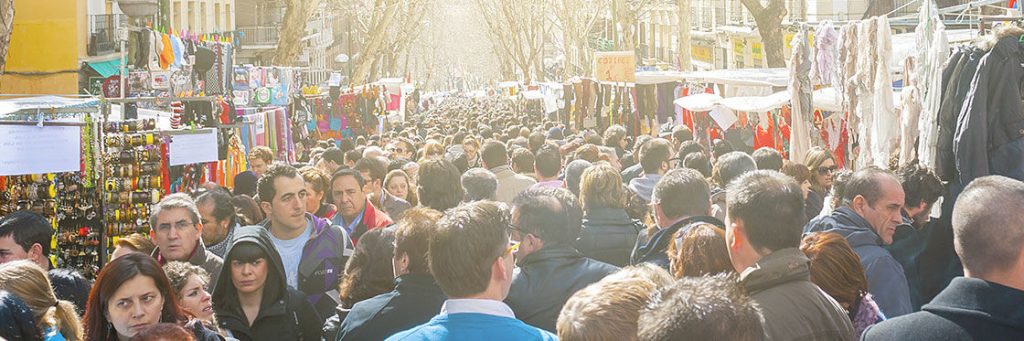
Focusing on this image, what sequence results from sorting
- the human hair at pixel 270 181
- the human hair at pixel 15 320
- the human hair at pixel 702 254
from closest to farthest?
the human hair at pixel 15 320 → the human hair at pixel 702 254 → the human hair at pixel 270 181

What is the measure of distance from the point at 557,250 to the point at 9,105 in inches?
285

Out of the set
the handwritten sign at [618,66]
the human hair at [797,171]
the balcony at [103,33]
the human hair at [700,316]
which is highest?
the balcony at [103,33]

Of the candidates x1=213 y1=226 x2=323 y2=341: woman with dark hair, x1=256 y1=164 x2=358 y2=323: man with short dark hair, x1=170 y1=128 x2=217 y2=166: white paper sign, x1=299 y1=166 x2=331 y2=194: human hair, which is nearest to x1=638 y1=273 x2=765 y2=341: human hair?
x1=213 y1=226 x2=323 y2=341: woman with dark hair

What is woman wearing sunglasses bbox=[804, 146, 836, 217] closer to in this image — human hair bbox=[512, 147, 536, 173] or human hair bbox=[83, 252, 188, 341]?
human hair bbox=[512, 147, 536, 173]

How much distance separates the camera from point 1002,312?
3.44 meters

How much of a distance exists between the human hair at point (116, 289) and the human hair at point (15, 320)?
291mm

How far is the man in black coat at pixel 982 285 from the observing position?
345 centimetres

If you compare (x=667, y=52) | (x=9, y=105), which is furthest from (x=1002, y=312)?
(x=667, y=52)

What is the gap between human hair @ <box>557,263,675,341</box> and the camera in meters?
3.40

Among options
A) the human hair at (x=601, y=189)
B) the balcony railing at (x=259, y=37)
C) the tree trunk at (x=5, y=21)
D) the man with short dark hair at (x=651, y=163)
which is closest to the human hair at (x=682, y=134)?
the man with short dark hair at (x=651, y=163)

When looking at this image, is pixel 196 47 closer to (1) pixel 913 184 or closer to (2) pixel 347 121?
(1) pixel 913 184

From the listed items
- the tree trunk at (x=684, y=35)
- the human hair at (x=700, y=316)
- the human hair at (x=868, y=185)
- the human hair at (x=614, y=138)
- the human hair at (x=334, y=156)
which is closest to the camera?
the human hair at (x=700, y=316)

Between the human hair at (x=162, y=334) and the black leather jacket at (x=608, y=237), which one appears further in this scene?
the black leather jacket at (x=608, y=237)

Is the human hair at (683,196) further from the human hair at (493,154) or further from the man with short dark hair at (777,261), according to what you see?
the human hair at (493,154)
